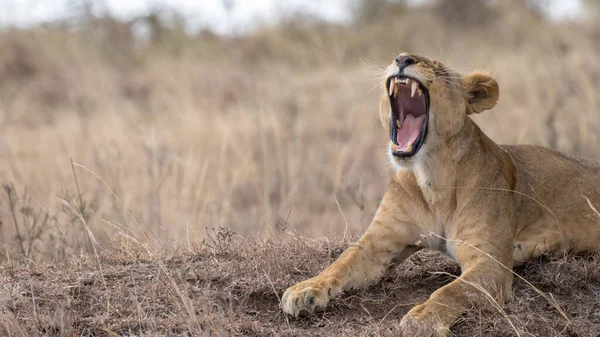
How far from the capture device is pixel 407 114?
13.9 ft

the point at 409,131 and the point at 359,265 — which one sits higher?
the point at 409,131

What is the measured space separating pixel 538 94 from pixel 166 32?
6320mm

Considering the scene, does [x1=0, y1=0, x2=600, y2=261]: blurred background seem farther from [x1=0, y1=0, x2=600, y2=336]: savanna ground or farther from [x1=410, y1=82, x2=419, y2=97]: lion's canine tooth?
[x1=410, y1=82, x2=419, y2=97]: lion's canine tooth

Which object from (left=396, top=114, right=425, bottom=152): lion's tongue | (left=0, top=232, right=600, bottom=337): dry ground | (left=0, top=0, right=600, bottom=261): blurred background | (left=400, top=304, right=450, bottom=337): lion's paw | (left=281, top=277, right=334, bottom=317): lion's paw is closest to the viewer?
(left=400, top=304, right=450, bottom=337): lion's paw

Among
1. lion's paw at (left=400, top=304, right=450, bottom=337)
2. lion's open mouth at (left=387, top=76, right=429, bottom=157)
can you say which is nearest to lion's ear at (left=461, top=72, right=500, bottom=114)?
lion's open mouth at (left=387, top=76, right=429, bottom=157)

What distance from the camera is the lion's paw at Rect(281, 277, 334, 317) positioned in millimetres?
3717

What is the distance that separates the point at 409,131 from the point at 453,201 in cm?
38

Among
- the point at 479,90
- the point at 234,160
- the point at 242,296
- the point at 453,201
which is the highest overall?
the point at 479,90

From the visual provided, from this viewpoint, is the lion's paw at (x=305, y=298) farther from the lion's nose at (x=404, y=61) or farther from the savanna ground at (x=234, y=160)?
the lion's nose at (x=404, y=61)

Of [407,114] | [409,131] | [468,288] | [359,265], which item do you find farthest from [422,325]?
[407,114]

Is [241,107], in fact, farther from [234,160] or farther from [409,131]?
[409,131]

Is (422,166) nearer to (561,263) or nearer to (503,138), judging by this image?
(561,263)

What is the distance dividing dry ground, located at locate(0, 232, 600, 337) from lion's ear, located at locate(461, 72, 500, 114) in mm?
767

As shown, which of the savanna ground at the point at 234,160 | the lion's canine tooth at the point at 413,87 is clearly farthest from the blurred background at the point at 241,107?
the lion's canine tooth at the point at 413,87
